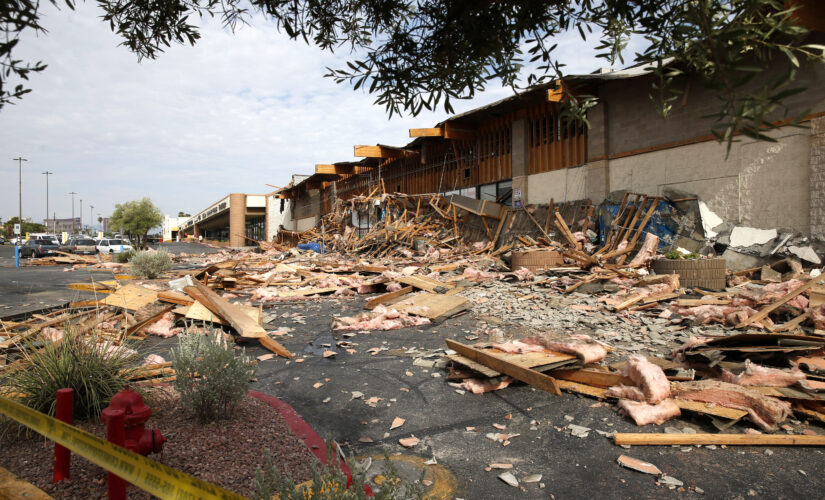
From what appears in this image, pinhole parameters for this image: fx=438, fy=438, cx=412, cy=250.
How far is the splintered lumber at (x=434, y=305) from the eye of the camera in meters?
7.98

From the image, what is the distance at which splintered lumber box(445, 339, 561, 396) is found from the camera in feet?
13.9

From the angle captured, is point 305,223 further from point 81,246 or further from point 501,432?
point 501,432

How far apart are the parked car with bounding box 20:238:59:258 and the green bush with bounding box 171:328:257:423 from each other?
1344 inches

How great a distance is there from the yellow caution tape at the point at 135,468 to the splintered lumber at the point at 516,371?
342cm

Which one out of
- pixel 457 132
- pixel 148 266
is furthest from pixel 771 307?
pixel 148 266

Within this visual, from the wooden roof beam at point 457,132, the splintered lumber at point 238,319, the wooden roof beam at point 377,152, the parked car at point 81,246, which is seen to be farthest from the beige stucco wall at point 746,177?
the parked car at point 81,246

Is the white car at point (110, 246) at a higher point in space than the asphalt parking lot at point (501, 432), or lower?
higher

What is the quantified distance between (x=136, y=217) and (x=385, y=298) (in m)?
71.8

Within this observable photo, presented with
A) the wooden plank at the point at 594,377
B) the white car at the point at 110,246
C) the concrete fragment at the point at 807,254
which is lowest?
the wooden plank at the point at 594,377

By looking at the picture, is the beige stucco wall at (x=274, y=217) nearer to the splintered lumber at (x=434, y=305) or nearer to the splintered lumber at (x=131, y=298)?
the splintered lumber at (x=131, y=298)

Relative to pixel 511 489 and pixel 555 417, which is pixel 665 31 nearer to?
pixel 511 489

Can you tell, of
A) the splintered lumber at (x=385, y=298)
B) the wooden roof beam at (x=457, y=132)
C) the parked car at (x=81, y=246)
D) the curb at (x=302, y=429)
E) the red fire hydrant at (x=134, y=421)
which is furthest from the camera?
the parked car at (x=81, y=246)

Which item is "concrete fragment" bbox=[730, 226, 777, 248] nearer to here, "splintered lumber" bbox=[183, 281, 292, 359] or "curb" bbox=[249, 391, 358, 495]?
"splintered lumber" bbox=[183, 281, 292, 359]

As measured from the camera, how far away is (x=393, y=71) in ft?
9.39
